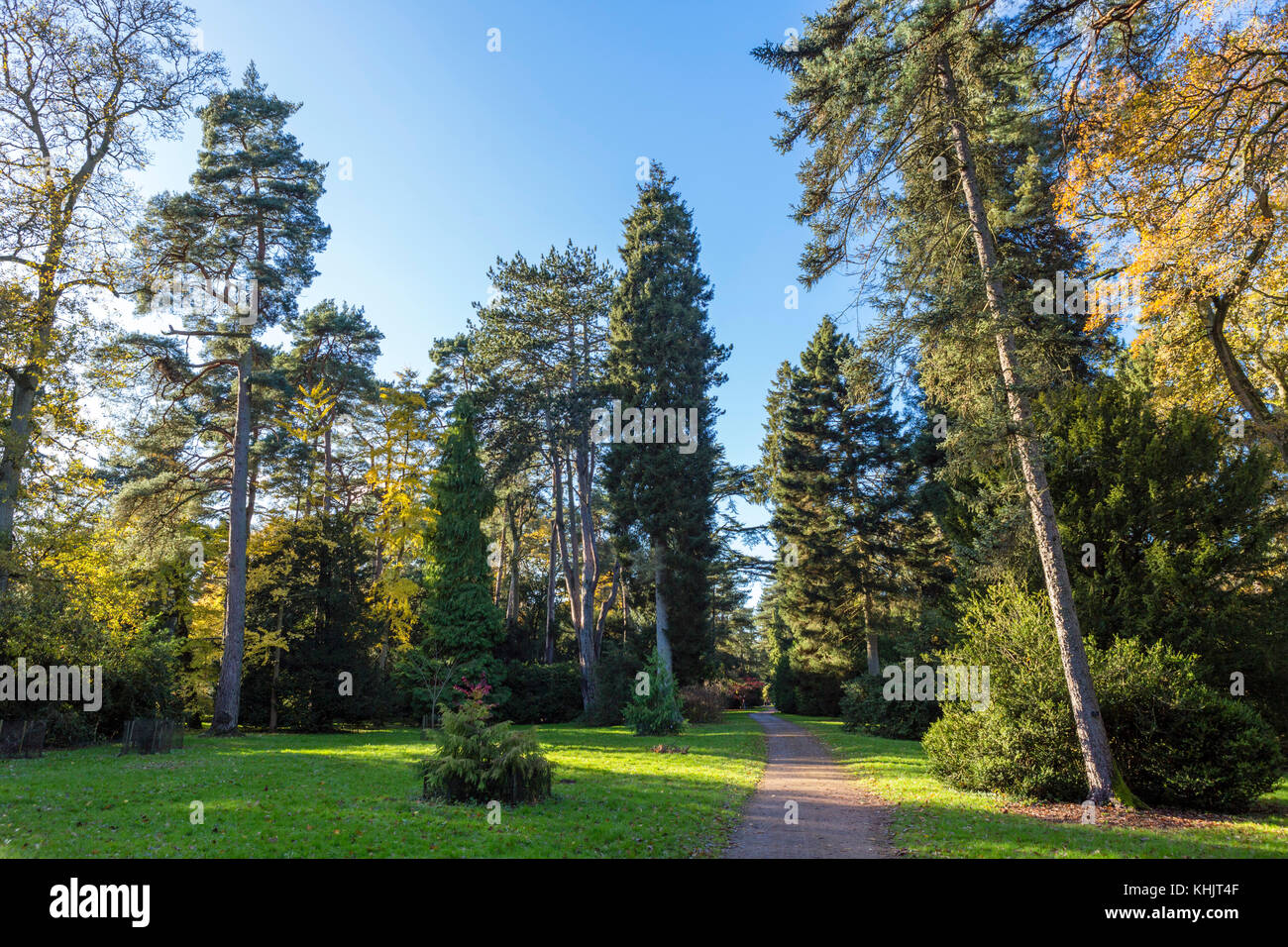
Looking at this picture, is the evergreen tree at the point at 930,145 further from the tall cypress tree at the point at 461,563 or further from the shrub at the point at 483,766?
the tall cypress tree at the point at 461,563

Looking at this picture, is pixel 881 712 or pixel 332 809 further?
pixel 881 712

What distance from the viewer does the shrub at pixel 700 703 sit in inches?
1021

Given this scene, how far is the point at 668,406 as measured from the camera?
26094 mm

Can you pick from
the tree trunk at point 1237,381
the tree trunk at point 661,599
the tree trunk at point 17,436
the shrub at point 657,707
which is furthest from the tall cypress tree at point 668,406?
the tree trunk at point 17,436

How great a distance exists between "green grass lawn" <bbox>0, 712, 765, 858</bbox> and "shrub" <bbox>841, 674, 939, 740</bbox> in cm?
865

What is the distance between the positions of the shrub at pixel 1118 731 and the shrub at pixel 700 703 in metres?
15.2

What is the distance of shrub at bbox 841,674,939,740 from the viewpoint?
2059 centimetres

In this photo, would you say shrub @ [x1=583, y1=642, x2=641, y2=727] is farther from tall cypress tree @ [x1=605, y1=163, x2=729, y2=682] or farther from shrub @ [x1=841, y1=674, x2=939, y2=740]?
shrub @ [x1=841, y1=674, x2=939, y2=740]

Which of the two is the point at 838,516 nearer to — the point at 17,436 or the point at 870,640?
the point at 870,640

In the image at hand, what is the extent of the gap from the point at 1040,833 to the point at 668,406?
20.1 metres

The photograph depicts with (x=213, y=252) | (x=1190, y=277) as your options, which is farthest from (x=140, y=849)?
(x=213, y=252)

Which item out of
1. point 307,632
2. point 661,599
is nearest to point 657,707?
point 661,599

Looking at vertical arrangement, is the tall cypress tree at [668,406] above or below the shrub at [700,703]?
above

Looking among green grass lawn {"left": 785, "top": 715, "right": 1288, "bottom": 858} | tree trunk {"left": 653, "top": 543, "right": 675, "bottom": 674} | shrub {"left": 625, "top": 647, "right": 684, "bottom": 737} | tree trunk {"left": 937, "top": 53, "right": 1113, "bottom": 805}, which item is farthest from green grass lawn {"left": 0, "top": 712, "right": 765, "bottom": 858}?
tree trunk {"left": 653, "top": 543, "right": 675, "bottom": 674}
